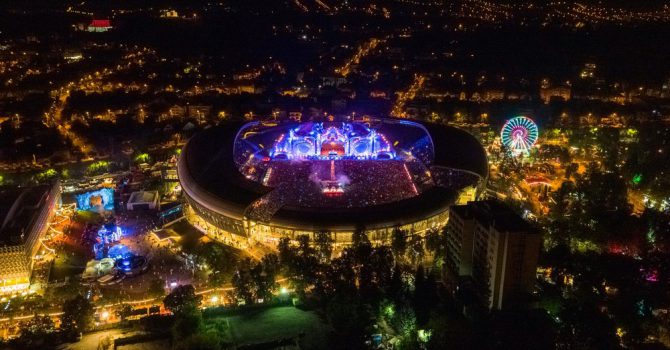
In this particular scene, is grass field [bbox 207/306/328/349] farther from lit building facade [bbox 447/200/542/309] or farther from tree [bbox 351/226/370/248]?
lit building facade [bbox 447/200/542/309]

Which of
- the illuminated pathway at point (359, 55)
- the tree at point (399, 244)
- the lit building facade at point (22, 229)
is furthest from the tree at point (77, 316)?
the illuminated pathway at point (359, 55)

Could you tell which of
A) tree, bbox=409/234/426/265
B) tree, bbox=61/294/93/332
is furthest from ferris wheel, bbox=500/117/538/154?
tree, bbox=61/294/93/332

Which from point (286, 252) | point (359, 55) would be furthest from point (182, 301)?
point (359, 55)

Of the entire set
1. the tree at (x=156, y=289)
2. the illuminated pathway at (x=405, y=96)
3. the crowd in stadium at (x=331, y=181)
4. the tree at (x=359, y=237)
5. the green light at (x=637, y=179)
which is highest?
the crowd in stadium at (x=331, y=181)

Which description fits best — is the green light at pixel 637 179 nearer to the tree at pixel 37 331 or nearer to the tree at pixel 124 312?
the tree at pixel 124 312

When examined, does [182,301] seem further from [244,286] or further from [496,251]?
[496,251]

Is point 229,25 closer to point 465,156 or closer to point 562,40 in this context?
point 562,40
